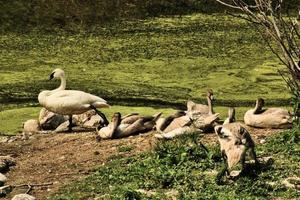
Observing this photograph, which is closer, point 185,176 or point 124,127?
point 185,176

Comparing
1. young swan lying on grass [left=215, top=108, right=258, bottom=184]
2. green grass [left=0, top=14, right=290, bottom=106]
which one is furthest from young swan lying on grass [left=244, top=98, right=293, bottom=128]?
young swan lying on grass [left=215, top=108, right=258, bottom=184]

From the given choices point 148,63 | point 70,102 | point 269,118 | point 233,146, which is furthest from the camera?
point 148,63

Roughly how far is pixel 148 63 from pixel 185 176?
28.1ft

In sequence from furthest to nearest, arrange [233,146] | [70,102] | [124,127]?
[70,102] < [124,127] < [233,146]

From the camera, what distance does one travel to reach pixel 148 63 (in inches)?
602

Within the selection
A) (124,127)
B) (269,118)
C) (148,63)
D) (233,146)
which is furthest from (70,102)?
(148,63)

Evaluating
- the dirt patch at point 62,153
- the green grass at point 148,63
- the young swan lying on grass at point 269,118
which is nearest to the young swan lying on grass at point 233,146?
the dirt patch at point 62,153

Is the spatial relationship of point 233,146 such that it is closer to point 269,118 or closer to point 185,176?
point 185,176

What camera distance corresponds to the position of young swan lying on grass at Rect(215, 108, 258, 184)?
6605 millimetres

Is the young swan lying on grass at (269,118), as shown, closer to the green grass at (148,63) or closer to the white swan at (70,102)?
the green grass at (148,63)

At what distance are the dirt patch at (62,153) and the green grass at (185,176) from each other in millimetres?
313

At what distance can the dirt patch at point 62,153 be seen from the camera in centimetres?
772

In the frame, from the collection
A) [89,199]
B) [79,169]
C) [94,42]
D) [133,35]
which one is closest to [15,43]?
[94,42]

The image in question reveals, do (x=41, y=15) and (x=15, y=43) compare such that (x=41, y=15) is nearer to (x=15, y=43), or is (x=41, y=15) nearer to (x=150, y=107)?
(x=15, y=43)
